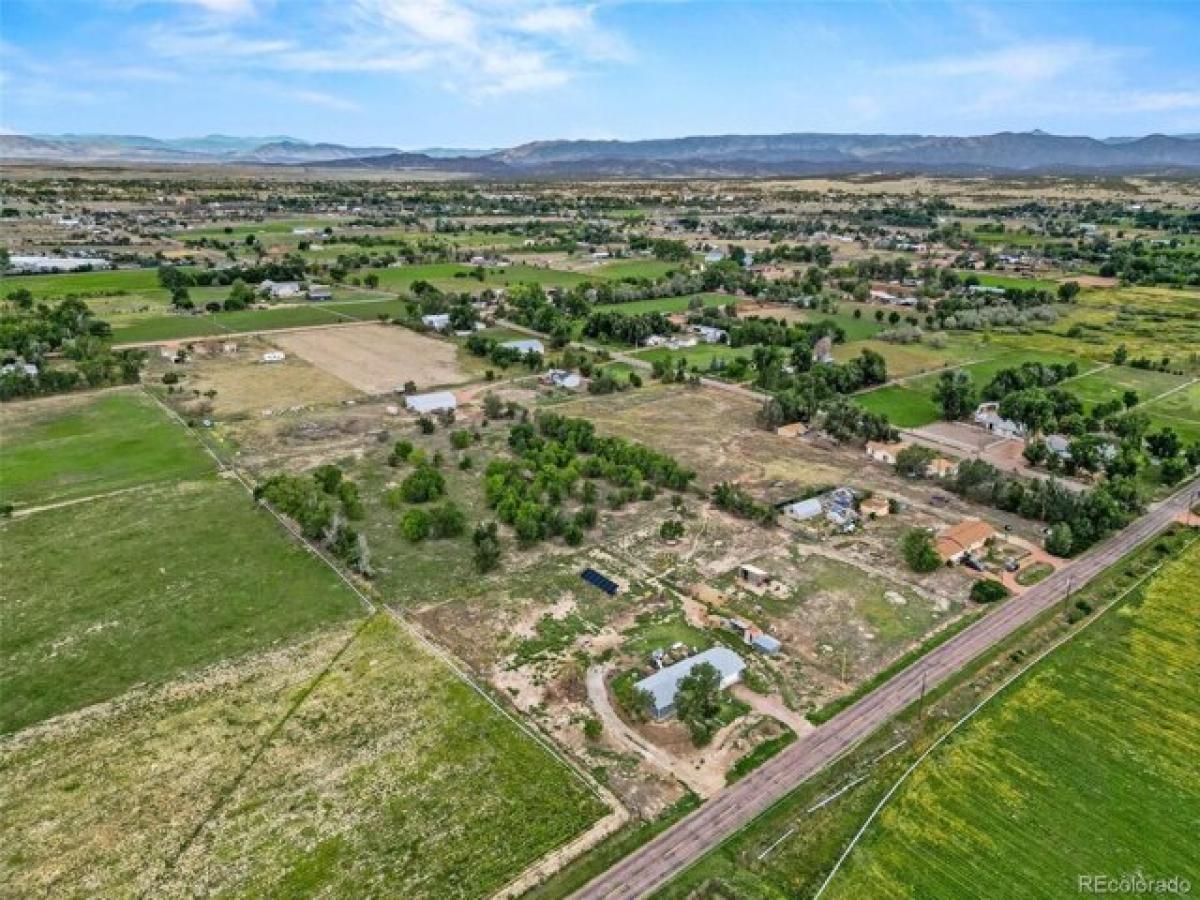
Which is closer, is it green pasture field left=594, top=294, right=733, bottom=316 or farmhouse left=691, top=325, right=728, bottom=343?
farmhouse left=691, top=325, right=728, bottom=343

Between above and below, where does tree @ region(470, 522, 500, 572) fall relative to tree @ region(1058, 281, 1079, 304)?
below

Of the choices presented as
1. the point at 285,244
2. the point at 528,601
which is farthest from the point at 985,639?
the point at 285,244

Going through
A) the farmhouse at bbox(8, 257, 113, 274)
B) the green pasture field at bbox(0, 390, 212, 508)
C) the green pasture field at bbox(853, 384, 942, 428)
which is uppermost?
the farmhouse at bbox(8, 257, 113, 274)

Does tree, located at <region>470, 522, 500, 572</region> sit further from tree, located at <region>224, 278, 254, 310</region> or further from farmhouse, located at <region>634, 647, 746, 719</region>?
tree, located at <region>224, 278, 254, 310</region>

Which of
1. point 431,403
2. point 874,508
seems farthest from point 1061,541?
point 431,403

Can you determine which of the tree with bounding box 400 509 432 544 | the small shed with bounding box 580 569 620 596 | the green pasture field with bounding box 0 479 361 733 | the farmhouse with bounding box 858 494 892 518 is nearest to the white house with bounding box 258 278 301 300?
the green pasture field with bounding box 0 479 361 733

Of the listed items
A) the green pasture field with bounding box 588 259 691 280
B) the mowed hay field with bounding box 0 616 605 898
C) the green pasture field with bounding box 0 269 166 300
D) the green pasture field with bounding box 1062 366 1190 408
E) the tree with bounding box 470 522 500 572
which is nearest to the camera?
the mowed hay field with bounding box 0 616 605 898
